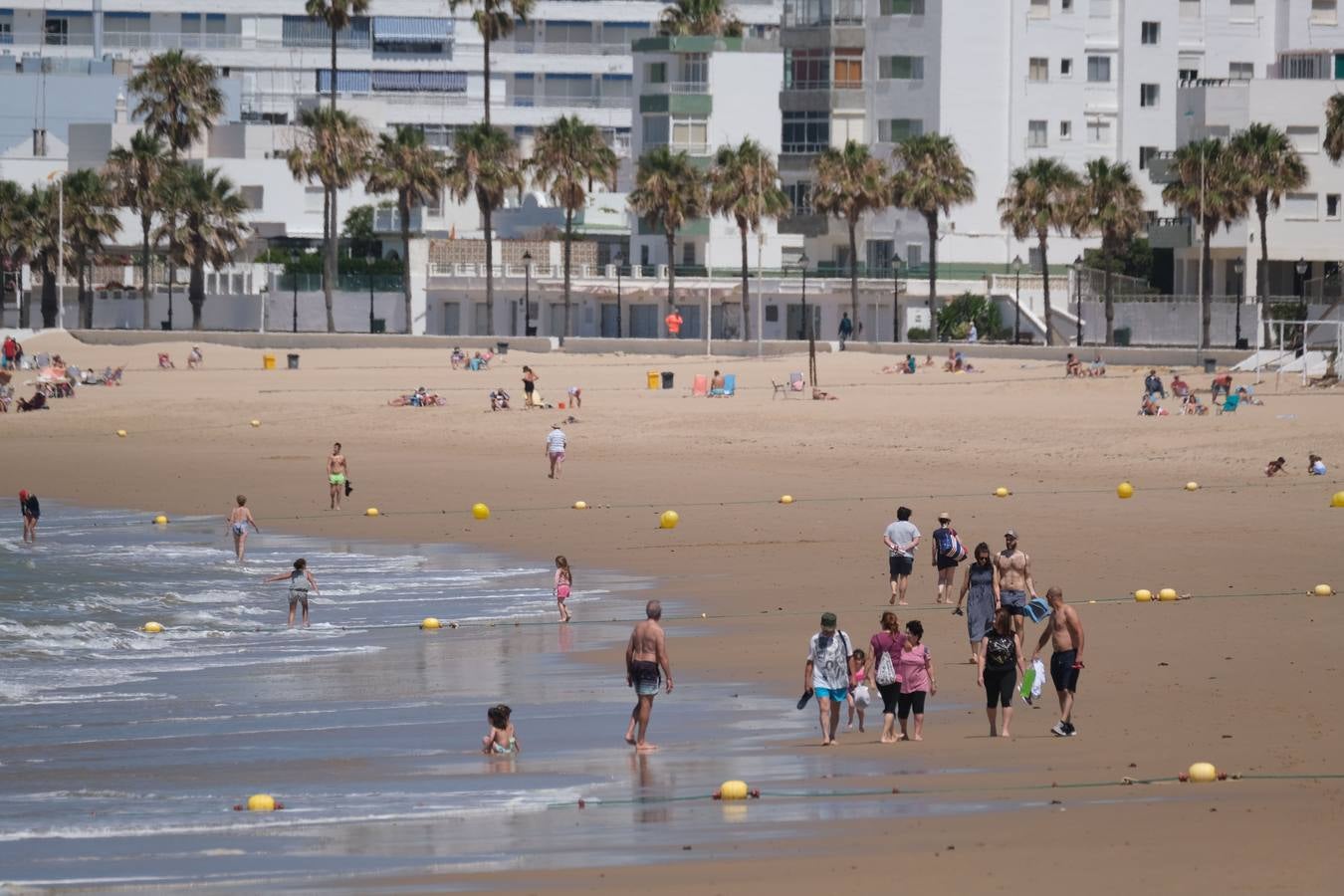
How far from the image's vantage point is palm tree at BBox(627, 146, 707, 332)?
78.6 meters

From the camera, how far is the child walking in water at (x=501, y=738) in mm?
15320

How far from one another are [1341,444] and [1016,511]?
31.9 ft

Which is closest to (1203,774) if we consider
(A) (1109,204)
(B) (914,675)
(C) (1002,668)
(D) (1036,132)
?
(C) (1002,668)

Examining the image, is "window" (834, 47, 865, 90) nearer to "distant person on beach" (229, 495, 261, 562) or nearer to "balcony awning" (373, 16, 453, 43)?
"balcony awning" (373, 16, 453, 43)

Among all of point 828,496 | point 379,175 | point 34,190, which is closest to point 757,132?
point 379,175

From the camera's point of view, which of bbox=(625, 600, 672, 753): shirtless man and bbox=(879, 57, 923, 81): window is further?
bbox=(879, 57, 923, 81): window

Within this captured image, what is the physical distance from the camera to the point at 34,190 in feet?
274

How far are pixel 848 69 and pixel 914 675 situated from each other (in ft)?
248

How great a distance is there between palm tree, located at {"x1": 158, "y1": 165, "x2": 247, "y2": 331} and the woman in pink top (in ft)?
223

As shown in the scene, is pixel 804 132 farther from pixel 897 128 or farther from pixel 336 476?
pixel 336 476

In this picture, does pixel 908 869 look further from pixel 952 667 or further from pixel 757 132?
pixel 757 132

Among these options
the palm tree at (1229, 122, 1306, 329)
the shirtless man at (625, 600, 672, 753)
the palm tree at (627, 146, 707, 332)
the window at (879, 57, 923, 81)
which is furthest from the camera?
the window at (879, 57, 923, 81)

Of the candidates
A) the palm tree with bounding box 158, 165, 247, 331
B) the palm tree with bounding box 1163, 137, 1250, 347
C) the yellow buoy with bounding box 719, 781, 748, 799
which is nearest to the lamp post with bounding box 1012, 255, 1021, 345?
the palm tree with bounding box 1163, 137, 1250, 347

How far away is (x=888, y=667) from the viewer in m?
15.5
